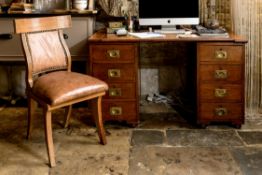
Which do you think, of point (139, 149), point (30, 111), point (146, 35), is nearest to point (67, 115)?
point (30, 111)

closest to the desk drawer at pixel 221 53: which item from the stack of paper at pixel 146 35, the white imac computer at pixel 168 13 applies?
the stack of paper at pixel 146 35

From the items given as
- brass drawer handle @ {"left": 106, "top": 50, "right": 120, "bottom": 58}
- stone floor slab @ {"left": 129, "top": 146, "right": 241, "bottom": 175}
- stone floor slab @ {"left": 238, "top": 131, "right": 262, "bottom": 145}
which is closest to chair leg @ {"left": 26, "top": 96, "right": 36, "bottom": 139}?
brass drawer handle @ {"left": 106, "top": 50, "right": 120, "bottom": 58}

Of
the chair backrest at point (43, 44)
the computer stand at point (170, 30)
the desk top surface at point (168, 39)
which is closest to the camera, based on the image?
the chair backrest at point (43, 44)

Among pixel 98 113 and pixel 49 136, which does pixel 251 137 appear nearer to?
pixel 98 113

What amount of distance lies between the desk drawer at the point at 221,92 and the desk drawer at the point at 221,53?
215 millimetres

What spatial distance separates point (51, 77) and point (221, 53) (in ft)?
4.43

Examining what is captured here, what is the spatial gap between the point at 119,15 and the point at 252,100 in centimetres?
150

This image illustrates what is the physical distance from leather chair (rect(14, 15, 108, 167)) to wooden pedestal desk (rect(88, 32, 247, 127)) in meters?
0.28

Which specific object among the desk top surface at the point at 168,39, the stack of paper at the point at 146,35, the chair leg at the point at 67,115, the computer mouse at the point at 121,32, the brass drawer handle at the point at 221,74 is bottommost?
the chair leg at the point at 67,115

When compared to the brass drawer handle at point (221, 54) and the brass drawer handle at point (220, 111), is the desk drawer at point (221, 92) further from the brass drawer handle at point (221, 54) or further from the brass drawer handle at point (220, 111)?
the brass drawer handle at point (221, 54)

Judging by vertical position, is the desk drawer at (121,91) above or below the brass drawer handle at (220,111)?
above

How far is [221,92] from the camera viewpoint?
3.14m

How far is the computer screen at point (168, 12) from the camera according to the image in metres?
3.46

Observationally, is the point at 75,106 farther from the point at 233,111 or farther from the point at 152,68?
the point at 233,111
